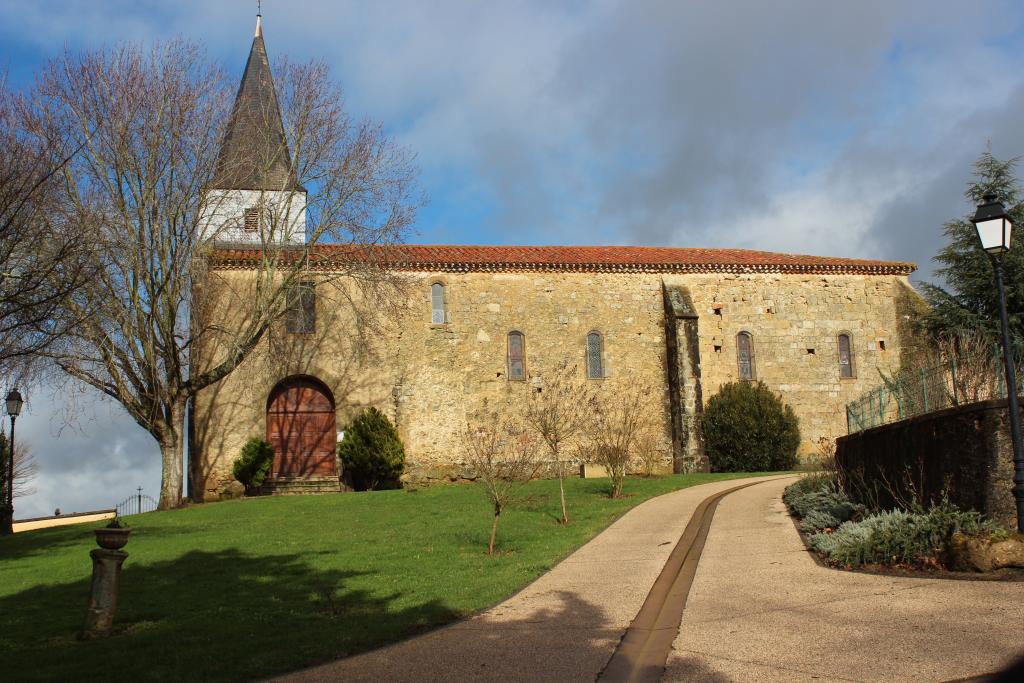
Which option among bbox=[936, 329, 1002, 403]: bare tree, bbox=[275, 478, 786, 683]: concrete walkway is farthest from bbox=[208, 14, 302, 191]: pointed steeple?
bbox=[936, 329, 1002, 403]: bare tree

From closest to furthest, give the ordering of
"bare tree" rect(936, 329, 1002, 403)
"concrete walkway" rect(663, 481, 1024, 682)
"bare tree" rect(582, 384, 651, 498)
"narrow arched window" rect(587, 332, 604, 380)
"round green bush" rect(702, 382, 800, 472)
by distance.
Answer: "concrete walkway" rect(663, 481, 1024, 682), "bare tree" rect(936, 329, 1002, 403), "round green bush" rect(702, 382, 800, 472), "bare tree" rect(582, 384, 651, 498), "narrow arched window" rect(587, 332, 604, 380)

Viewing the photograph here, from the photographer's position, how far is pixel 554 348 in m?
29.9

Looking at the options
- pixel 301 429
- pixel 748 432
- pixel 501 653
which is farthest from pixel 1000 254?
pixel 301 429

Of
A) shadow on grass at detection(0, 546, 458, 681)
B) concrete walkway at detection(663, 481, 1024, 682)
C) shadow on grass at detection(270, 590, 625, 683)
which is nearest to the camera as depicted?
concrete walkway at detection(663, 481, 1024, 682)

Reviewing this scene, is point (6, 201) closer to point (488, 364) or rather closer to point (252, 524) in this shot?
point (252, 524)

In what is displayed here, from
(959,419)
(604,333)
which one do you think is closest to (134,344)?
(604,333)

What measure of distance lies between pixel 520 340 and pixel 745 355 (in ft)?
25.9

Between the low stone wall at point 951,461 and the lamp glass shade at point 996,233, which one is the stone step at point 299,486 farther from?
the lamp glass shade at point 996,233

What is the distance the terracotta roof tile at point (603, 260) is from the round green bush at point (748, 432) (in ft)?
15.3

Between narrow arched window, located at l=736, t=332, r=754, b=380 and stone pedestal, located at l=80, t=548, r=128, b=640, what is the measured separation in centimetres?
2456

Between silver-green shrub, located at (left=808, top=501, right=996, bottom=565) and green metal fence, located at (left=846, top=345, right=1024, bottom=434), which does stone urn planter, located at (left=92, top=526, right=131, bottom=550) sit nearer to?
silver-green shrub, located at (left=808, top=501, right=996, bottom=565)

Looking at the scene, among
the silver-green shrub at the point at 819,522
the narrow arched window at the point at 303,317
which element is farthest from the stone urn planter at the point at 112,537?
the narrow arched window at the point at 303,317

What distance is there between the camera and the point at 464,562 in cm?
1239

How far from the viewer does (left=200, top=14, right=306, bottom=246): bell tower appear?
23141 mm
